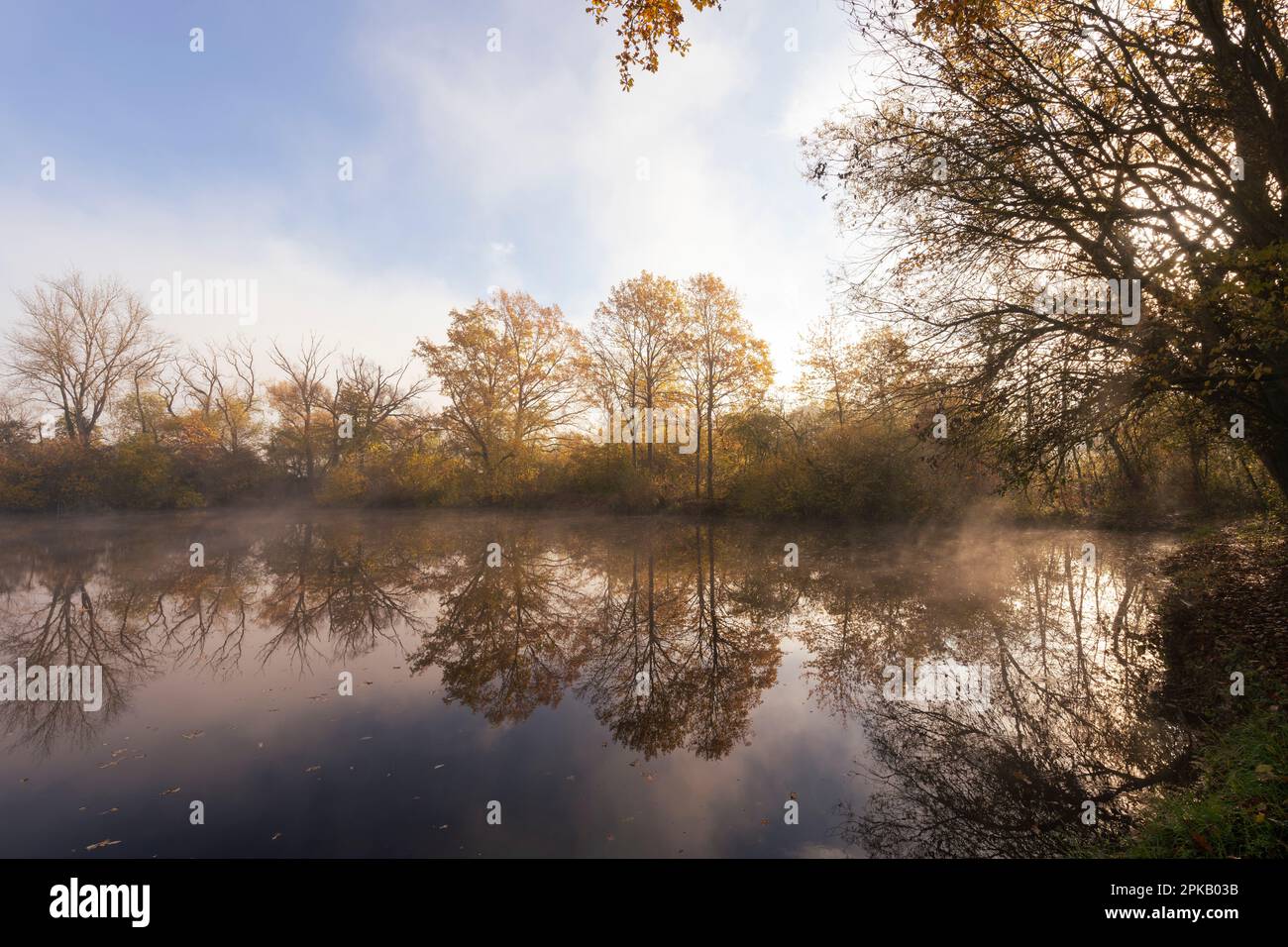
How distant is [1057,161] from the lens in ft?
22.4

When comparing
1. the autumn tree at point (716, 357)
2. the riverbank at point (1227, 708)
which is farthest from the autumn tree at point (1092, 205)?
the autumn tree at point (716, 357)

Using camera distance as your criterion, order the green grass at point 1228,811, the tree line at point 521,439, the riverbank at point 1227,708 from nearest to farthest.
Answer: the green grass at point 1228,811
the riverbank at point 1227,708
the tree line at point 521,439

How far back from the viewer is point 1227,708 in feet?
15.5

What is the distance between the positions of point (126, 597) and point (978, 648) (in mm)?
15051

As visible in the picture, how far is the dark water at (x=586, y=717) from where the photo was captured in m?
3.58

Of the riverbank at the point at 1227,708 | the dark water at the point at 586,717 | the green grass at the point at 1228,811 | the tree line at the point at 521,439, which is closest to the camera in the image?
the green grass at the point at 1228,811

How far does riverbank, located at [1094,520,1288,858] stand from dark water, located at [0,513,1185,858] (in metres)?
0.28

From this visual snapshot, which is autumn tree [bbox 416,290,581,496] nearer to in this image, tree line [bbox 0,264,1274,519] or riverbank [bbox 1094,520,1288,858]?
tree line [bbox 0,264,1274,519]

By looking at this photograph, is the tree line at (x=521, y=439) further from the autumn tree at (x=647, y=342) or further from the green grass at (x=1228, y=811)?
the green grass at (x=1228, y=811)

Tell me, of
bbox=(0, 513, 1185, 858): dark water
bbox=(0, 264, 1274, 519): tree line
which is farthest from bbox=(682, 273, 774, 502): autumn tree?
bbox=(0, 513, 1185, 858): dark water

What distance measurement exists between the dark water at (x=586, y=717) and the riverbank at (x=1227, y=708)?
11.1 inches
